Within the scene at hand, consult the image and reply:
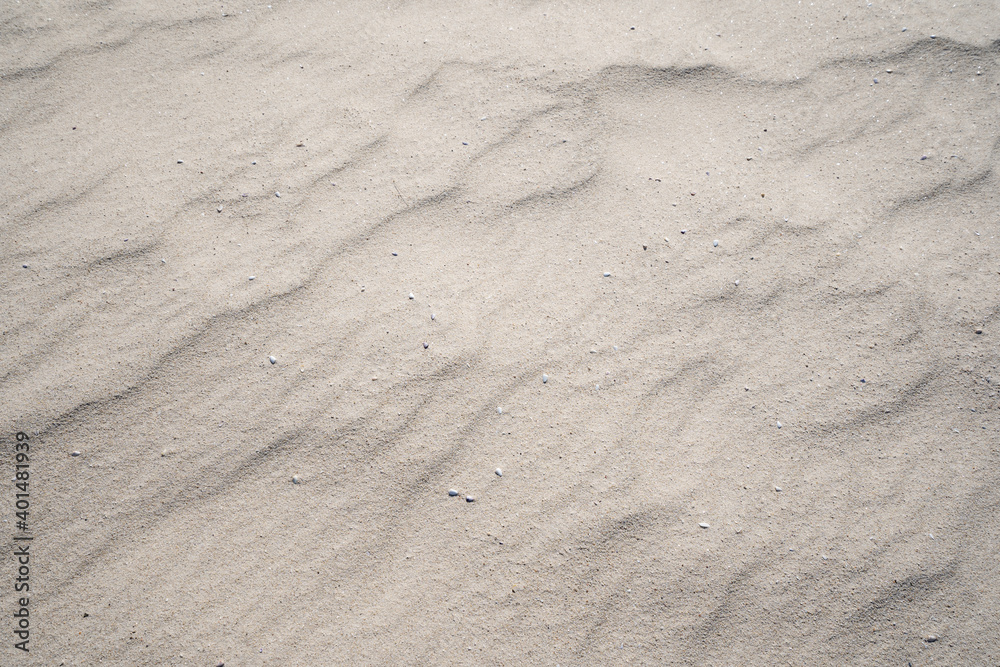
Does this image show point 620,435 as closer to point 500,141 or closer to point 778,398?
point 778,398

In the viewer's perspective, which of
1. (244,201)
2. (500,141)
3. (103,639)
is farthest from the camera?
(500,141)

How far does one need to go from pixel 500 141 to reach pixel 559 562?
3.54ft

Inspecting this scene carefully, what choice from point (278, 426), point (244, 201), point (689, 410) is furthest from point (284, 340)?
point (689, 410)

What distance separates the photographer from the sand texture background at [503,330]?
4.16 ft

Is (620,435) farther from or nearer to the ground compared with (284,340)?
nearer to the ground

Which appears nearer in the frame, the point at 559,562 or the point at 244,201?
the point at 559,562

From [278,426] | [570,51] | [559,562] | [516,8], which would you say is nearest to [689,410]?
[559,562]

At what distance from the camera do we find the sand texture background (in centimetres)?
127

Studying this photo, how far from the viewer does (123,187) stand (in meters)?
1.73

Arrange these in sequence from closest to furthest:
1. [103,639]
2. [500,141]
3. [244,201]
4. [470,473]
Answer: [103,639] < [470,473] < [244,201] < [500,141]

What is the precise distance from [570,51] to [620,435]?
3.86 feet

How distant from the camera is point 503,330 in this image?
60.7 inches

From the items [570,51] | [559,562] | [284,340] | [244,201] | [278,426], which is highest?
[570,51]

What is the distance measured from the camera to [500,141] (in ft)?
6.02
